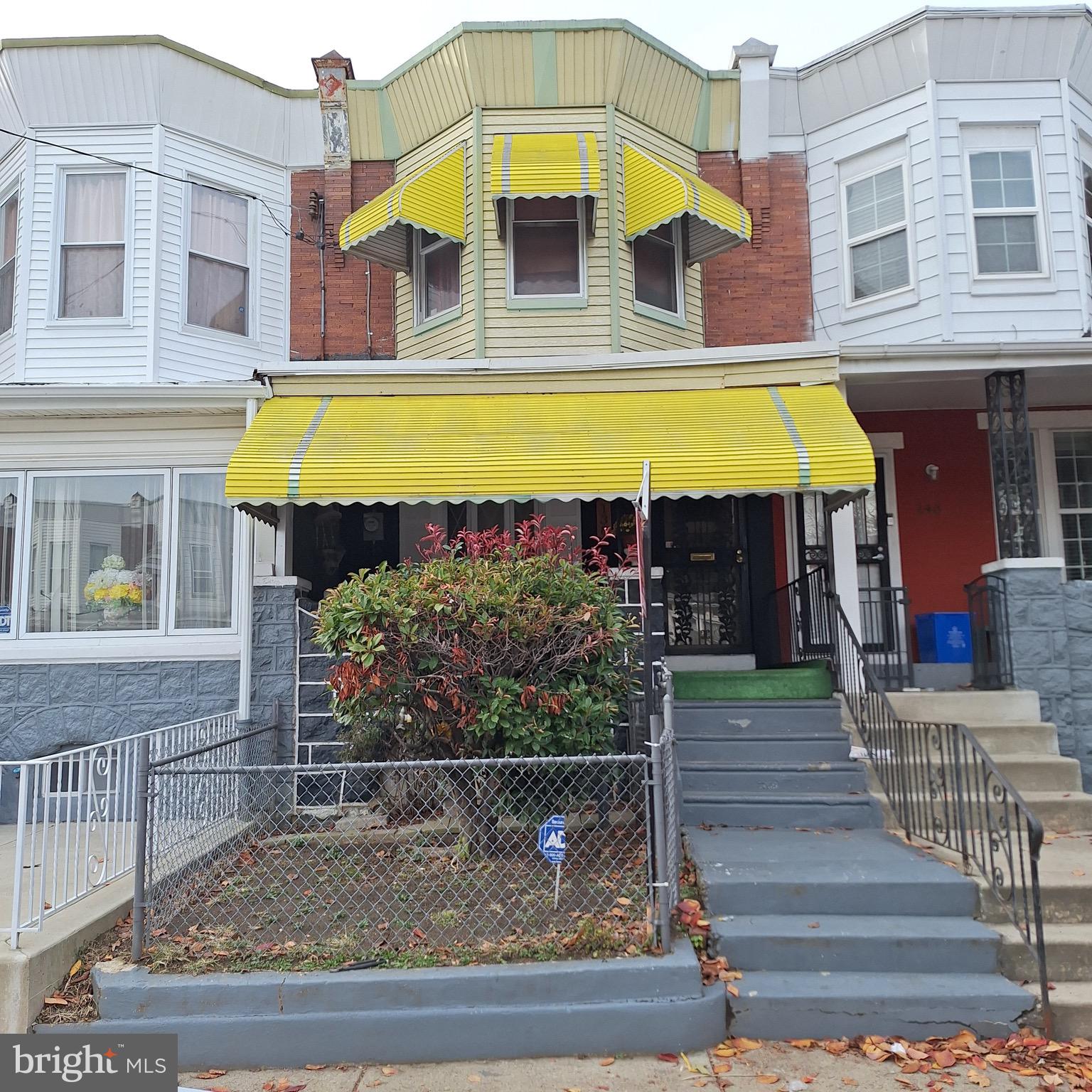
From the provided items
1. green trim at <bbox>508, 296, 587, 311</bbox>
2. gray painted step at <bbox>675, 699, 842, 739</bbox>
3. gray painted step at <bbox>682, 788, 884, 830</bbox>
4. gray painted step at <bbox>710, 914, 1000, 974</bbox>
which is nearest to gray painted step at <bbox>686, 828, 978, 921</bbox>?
gray painted step at <bbox>710, 914, 1000, 974</bbox>

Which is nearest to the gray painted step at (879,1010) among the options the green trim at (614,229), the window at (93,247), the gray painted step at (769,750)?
the gray painted step at (769,750)

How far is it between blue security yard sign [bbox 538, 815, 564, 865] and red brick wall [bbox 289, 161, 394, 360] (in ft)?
25.3

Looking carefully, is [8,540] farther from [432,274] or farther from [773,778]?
[773,778]

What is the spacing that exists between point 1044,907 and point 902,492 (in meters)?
6.33

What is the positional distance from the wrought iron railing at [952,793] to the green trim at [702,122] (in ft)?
20.9

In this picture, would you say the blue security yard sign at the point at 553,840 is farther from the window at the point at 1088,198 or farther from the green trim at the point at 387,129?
the window at the point at 1088,198

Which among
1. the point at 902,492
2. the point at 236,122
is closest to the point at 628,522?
the point at 902,492

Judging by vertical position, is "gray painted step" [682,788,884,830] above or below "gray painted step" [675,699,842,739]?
below

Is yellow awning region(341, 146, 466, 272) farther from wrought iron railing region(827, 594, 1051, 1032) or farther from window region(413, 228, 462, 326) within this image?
wrought iron railing region(827, 594, 1051, 1032)

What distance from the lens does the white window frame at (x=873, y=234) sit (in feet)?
34.9

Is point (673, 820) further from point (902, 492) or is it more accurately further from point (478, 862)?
point (902, 492)

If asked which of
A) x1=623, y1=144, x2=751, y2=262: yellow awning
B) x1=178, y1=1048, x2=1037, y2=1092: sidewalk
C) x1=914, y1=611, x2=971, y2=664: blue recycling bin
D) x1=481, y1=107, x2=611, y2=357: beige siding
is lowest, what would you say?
x1=178, y1=1048, x2=1037, y2=1092: sidewalk

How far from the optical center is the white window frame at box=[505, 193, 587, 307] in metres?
10.3

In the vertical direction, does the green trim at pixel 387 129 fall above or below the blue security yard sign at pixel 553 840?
above
